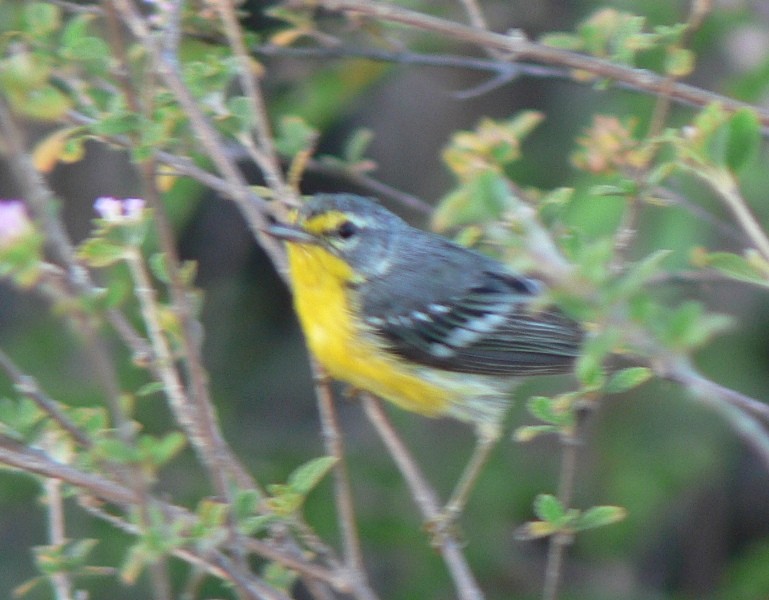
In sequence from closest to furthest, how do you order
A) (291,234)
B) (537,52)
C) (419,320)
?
(537,52)
(291,234)
(419,320)

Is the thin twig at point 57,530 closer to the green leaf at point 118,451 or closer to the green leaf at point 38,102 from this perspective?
the green leaf at point 118,451

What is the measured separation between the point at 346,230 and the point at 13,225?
1.78m

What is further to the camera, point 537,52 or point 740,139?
point 537,52

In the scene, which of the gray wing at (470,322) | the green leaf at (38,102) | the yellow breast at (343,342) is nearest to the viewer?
the green leaf at (38,102)

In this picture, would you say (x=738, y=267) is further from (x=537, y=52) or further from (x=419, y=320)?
(x=419, y=320)

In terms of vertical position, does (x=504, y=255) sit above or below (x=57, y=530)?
above

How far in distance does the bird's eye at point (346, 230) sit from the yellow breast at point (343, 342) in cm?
7

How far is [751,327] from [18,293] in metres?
3.06

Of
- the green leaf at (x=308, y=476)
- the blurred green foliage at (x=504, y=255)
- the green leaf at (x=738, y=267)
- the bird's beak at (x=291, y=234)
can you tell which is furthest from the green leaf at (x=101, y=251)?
the green leaf at (x=738, y=267)

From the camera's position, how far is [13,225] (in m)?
1.33

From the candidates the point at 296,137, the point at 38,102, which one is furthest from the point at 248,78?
the point at 38,102

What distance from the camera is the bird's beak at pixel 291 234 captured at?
2.57 metres

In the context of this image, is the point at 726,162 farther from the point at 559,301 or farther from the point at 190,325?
the point at 190,325

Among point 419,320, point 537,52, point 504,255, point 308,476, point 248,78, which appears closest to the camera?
point 308,476
